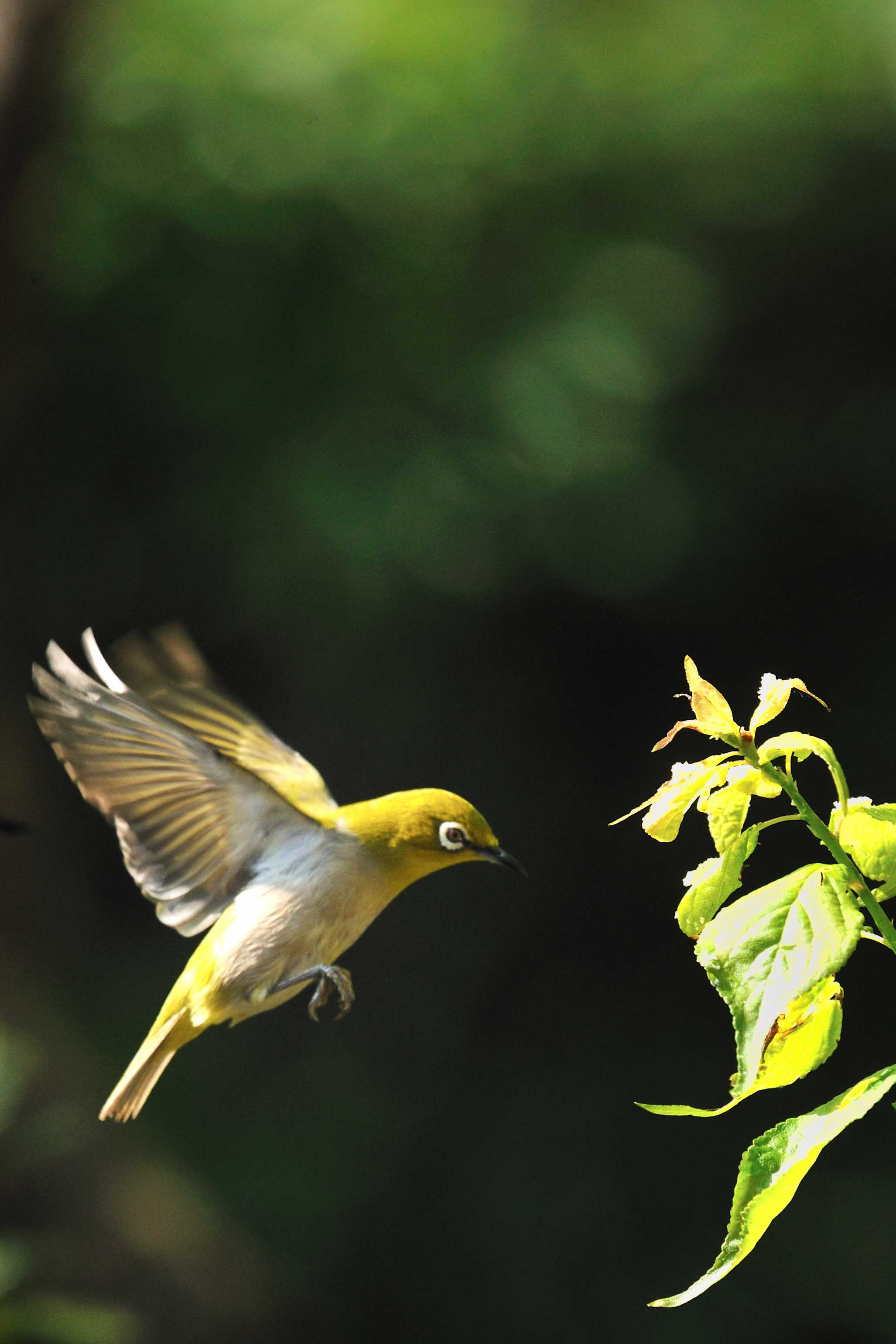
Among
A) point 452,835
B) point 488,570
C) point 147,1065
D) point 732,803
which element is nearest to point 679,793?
point 732,803

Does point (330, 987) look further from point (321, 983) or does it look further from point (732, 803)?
point (732, 803)

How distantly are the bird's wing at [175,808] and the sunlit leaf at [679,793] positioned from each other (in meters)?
0.45

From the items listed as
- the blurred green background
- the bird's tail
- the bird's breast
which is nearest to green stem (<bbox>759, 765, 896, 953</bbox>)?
the bird's breast

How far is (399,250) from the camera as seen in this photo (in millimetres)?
2855

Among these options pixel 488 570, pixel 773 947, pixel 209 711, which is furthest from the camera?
pixel 488 570

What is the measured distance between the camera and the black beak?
83 cm

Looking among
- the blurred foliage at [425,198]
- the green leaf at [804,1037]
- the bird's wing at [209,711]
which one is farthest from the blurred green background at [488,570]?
the green leaf at [804,1037]

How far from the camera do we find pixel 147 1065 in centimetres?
101

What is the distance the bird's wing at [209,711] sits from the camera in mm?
1049

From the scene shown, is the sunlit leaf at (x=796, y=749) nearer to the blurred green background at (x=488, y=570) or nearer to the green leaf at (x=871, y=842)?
the green leaf at (x=871, y=842)

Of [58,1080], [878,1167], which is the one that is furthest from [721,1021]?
[58,1080]

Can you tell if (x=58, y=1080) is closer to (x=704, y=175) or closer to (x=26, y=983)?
(x=26, y=983)

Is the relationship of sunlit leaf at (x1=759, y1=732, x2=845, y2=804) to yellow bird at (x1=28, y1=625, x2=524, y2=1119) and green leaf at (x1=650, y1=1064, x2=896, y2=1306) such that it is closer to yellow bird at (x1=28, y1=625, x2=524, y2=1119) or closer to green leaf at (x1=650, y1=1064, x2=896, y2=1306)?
green leaf at (x1=650, y1=1064, x2=896, y2=1306)

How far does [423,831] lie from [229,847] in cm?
17
